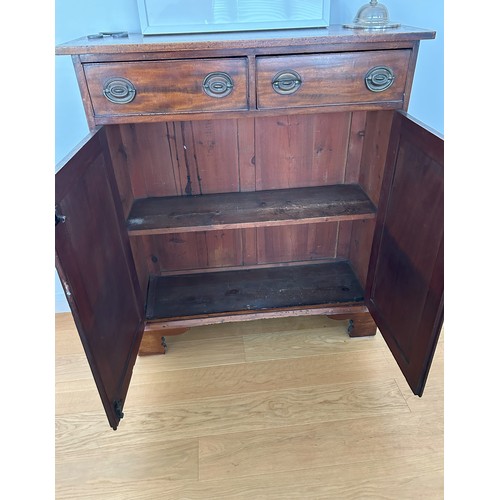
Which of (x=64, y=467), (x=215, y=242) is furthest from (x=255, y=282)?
(x=64, y=467)

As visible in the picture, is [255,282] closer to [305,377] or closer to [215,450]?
[305,377]

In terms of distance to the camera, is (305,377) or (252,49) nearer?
(252,49)

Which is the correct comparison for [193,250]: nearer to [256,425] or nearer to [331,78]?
[256,425]

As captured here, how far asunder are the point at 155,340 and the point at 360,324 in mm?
755

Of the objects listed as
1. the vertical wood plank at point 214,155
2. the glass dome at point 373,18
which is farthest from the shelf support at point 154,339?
the glass dome at point 373,18

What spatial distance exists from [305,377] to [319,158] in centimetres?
76

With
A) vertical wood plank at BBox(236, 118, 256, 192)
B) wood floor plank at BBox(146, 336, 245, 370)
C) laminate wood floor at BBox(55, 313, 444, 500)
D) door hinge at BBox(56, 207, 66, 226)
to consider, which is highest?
door hinge at BBox(56, 207, 66, 226)

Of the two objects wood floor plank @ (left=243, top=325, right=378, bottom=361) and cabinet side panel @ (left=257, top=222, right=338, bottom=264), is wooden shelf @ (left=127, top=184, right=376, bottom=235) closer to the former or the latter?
cabinet side panel @ (left=257, top=222, right=338, bottom=264)

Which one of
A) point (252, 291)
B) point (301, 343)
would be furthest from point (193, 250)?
point (301, 343)

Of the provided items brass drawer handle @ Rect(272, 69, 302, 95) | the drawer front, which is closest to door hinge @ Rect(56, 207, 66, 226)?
the drawer front

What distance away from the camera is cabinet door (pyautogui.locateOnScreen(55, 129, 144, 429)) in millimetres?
831

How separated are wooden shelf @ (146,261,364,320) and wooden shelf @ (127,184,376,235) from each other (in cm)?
33

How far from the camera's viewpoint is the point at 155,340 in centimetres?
150
